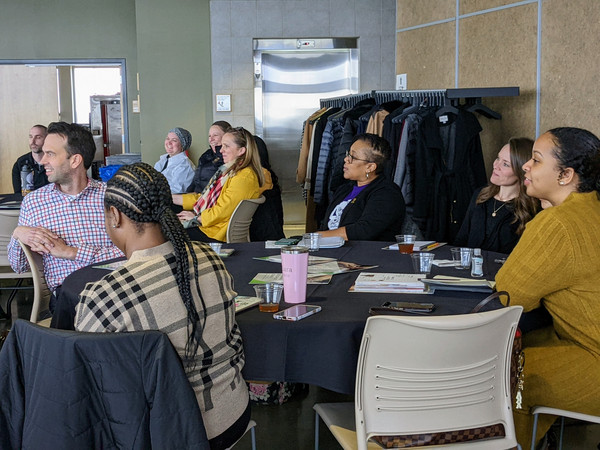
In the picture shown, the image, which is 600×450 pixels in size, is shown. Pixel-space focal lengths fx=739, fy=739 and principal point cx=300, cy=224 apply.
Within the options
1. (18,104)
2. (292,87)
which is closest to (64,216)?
(292,87)

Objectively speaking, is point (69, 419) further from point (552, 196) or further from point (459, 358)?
point (552, 196)

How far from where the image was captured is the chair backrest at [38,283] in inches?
126

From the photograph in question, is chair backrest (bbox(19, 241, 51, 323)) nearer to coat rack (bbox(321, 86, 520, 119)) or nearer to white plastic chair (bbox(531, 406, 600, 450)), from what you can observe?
white plastic chair (bbox(531, 406, 600, 450))

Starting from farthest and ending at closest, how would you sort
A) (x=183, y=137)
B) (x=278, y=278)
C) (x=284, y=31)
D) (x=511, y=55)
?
(x=284, y=31)
(x=183, y=137)
(x=511, y=55)
(x=278, y=278)

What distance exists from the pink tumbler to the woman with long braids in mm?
406

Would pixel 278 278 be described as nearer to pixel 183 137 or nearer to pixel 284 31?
pixel 183 137

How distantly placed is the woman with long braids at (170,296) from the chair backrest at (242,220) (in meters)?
2.80

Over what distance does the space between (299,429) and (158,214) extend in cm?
176

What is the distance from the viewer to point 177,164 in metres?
7.09

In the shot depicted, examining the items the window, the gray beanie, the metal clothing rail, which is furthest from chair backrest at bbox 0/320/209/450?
the window

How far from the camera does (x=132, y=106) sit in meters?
9.59

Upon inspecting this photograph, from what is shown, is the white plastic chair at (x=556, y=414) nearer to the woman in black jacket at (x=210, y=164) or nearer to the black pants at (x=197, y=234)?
the black pants at (x=197, y=234)

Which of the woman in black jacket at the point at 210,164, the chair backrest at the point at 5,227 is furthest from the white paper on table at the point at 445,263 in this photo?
the woman in black jacket at the point at 210,164

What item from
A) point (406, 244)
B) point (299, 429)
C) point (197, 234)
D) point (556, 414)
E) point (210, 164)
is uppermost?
point (210, 164)
